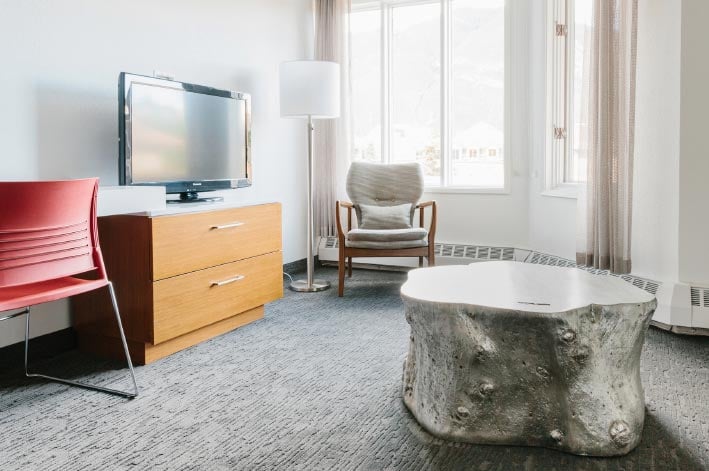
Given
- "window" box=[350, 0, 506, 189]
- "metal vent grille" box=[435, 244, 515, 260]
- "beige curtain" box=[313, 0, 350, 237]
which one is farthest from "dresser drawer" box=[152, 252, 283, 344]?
"window" box=[350, 0, 506, 189]

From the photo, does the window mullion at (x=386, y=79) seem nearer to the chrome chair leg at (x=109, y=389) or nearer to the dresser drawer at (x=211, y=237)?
the dresser drawer at (x=211, y=237)

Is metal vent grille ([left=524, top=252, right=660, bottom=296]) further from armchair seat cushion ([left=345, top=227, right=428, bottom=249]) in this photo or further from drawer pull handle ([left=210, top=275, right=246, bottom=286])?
drawer pull handle ([left=210, top=275, right=246, bottom=286])

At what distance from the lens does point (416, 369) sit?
2.14 m

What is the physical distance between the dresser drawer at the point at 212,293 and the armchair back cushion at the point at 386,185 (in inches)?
46.9

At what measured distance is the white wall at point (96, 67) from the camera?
273 centimetres

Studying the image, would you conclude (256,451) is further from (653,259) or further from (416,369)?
(653,259)

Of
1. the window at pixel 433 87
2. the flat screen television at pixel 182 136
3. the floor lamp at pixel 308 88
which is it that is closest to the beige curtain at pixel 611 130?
the window at pixel 433 87

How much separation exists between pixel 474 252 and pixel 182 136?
2517 mm

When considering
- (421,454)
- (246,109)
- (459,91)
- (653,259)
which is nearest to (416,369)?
(421,454)

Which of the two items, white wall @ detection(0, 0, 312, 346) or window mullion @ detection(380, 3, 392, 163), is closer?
white wall @ detection(0, 0, 312, 346)

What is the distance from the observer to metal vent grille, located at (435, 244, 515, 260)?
473cm

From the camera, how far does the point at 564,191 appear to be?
13.9 ft

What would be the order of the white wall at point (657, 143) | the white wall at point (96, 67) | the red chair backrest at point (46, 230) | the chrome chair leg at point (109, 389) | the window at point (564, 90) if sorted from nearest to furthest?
the red chair backrest at point (46, 230) → the chrome chair leg at point (109, 389) → the white wall at point (96, 67) → the white wall at point (657, 143) → the window at point (564, 90)

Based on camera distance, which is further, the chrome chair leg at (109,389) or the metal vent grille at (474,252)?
the metal vent grille at (474,252)
